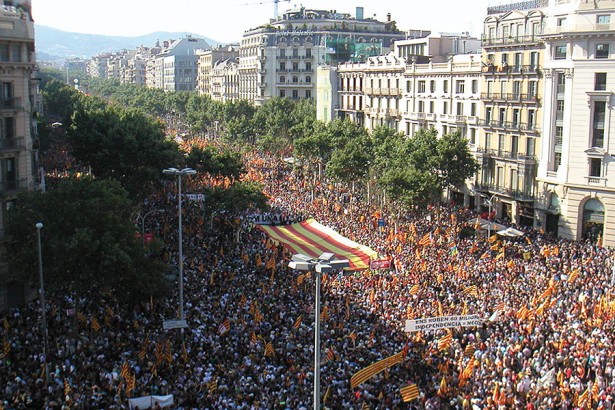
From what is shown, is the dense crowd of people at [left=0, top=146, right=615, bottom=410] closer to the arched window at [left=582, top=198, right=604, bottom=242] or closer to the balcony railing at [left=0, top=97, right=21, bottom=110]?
the arched window at [left=582, top=198, right=604, bottom=242]

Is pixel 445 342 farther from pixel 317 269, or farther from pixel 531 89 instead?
pixel 531 89

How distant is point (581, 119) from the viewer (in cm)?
5503

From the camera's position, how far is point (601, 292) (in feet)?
128

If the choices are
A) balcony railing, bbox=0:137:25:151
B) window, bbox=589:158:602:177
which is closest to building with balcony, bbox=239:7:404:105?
window, bbox=589:158:602:177

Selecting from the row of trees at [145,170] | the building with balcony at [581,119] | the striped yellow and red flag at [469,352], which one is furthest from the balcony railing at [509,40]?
the striped yellow and red flag at [469,352]

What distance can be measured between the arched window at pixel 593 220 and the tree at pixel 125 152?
30788 millimetres

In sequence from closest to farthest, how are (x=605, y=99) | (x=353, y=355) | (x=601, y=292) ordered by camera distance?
(x=353, y=355), (x=601, y=292), (x=605, y=99)

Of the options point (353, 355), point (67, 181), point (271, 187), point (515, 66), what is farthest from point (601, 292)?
point (271, 187)

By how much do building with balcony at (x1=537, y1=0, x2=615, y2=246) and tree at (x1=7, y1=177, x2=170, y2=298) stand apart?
34124mm

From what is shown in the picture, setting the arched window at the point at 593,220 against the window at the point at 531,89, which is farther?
the window at the point at 531,89

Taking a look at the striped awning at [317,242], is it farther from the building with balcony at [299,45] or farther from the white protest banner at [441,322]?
the building with balcony at [299,45]

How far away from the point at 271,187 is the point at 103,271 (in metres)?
44.8

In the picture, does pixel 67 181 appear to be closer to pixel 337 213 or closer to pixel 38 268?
pixel 38 268

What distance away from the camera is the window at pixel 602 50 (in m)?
53.8
